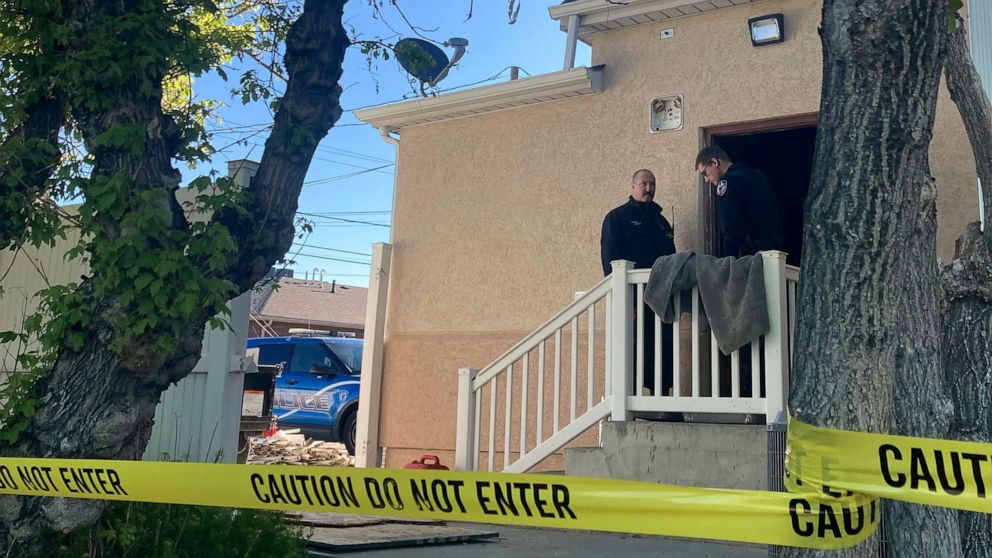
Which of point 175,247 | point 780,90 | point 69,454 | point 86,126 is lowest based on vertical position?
point 69,454

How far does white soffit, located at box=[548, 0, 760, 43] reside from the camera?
702 centimetres

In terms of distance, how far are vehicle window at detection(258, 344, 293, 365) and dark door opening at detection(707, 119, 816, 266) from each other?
26.7 feet

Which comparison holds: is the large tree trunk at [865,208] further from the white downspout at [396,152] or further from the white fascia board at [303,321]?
the white fascia board at [303,321]

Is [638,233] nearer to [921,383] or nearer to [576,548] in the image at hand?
[576,548]

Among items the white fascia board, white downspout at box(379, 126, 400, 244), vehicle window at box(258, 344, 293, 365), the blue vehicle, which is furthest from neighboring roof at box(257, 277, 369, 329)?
white downspout at box(379, 126, 400, 244)

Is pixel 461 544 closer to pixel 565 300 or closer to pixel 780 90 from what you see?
pixel 565 300

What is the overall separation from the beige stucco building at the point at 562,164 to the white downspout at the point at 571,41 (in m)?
0.06

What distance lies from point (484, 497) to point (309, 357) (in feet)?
36.6

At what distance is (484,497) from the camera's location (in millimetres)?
2686

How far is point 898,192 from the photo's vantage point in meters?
2.57

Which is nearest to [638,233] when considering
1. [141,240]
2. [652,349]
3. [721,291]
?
[652,349]

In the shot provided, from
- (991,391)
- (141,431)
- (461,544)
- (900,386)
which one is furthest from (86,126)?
(991,391)

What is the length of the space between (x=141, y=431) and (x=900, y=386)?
128 inches

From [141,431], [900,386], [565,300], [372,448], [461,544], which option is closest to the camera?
[900,386]
